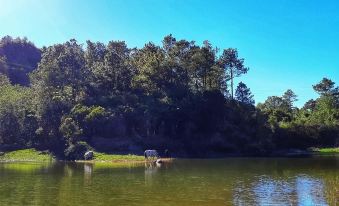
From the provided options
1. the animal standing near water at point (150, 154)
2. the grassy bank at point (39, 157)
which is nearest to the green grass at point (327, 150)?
the animal standing near water at point (150, 154)

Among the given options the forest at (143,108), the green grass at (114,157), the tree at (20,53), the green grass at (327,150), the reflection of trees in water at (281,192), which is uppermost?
the tree at (20,53)

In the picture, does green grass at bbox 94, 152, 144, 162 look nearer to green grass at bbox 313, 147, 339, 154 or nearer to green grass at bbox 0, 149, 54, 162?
green grass at bbox 0, 149, 54, 162

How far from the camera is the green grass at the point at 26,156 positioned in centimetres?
7634

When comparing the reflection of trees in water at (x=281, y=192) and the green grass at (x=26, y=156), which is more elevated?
the green grass at (x=26, y=156)

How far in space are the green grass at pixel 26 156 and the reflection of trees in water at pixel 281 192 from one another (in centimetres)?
4998

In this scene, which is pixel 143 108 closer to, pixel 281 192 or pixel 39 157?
pixel 39 157

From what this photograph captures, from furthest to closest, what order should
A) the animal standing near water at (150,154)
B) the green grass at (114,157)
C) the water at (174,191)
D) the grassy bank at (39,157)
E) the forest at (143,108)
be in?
the forest at (143,108) < the grassy bank at (39,157) < the green grass at (114,157) < the animal standing near water at (150,154) < the water at (174,191)

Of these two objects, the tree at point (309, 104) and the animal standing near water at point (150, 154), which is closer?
the animal standing near water at point (150, 154)

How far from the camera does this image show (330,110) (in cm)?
13012

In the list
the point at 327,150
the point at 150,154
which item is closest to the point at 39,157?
the point at 150,154

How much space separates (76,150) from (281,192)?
181 ft

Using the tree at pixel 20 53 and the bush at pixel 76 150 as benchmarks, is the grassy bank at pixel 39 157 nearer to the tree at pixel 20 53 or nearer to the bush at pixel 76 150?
the bush at pixel 76 150

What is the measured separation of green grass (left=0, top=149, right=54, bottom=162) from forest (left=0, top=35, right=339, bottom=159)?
9.96 feet

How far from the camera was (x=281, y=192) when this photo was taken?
2991 cm
